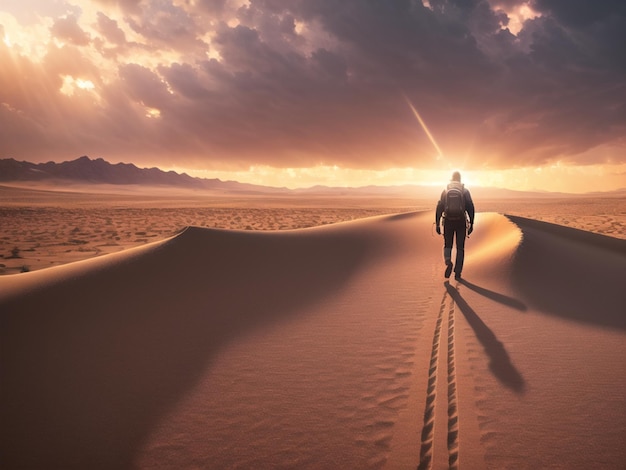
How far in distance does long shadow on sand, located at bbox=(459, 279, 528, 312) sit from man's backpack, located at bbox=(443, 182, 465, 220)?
5.21 feet

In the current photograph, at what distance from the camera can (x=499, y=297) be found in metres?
7.96

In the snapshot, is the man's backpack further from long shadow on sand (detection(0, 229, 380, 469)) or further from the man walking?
long shadow on sand (detection(0, 229, 380, 469))

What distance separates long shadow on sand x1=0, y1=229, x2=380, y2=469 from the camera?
383cm

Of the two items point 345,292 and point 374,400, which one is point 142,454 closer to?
point 374,400

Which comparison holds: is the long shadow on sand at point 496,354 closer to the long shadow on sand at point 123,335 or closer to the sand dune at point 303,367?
the sand dune at point 303,367

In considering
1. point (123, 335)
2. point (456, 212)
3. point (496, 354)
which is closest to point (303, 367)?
point (496, 354)

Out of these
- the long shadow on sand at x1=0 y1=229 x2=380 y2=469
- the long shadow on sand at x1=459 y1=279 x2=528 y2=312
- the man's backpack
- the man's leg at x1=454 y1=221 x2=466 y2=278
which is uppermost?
the man's backpack

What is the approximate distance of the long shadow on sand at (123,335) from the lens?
151 inches

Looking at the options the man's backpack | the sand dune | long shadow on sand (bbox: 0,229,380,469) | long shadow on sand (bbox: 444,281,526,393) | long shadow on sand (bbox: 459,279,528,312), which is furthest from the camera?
the man's backpack

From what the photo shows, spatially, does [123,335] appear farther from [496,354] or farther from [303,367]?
[496,354]

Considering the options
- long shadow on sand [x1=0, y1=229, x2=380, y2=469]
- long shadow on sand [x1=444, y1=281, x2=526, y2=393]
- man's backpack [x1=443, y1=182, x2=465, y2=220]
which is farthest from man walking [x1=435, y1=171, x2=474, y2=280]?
long shadow on sand [x1=0, y1=229, x2=380, y2=469]

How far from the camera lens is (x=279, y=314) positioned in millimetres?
7180

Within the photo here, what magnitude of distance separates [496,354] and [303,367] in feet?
8.25

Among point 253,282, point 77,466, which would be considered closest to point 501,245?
point 253,282
